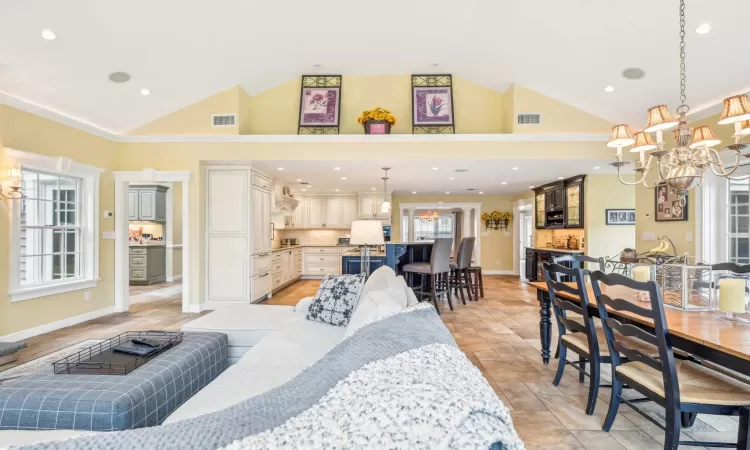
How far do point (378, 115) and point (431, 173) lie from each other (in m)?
1.64

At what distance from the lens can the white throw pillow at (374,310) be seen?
168cm

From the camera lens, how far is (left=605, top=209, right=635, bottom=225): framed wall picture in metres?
6.46

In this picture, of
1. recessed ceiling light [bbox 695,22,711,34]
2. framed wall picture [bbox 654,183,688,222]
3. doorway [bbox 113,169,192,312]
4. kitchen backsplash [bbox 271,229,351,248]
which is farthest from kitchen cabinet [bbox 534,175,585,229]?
doorway [bbox 113,169,192,312]

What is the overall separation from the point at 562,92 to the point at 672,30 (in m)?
1.66

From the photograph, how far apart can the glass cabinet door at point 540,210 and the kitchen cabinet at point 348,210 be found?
4241 mm

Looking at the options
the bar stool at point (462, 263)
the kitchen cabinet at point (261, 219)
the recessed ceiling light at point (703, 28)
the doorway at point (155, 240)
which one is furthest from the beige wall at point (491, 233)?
the recessed ceiling light at point (703, 28)

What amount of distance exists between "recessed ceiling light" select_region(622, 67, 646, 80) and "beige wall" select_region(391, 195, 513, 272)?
20.7 ft

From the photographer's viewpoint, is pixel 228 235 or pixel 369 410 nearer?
pixel 369 410

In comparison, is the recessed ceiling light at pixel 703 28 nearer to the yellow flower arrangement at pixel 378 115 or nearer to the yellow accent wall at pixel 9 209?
the yellow flower arrangement at pixel 378 115

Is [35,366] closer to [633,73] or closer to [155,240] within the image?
[155,240]

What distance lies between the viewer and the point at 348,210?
9695mm

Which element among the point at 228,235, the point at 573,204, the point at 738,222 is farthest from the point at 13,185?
the point at 573,204

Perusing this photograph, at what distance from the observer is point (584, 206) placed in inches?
267

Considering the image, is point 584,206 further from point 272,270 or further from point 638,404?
point 272,270
